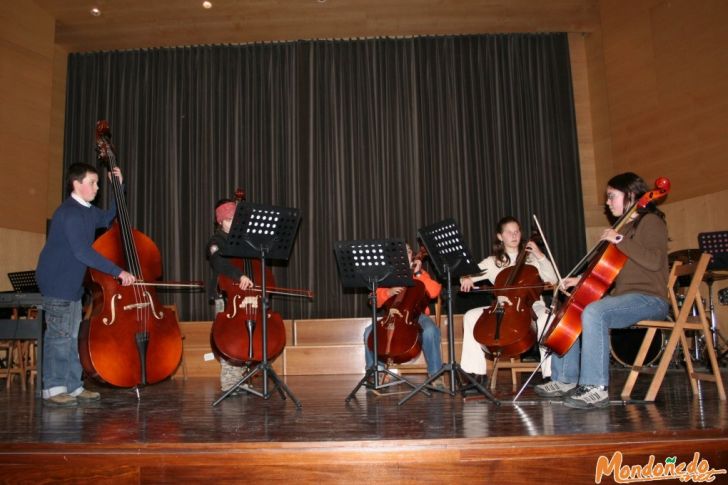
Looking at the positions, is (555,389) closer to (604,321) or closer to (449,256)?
(604,321)

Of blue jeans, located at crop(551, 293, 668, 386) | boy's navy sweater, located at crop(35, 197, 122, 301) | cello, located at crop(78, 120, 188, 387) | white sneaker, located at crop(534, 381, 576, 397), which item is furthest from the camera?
boy's navy sweater, located at crop(35, 197, 122, 301)

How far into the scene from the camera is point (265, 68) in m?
7.12

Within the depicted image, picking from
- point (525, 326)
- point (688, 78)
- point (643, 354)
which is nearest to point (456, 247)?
point (525, 326)

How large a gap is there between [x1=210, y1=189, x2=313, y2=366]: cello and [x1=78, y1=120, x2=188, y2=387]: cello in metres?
0.29

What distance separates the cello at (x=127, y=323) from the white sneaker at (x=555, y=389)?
2.34 m

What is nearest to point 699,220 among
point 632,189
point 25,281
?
point 632,189

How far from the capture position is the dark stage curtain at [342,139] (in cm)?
683

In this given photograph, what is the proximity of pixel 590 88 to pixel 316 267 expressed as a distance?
404 cm

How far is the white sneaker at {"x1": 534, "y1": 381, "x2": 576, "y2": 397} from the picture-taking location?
3539 millimetres

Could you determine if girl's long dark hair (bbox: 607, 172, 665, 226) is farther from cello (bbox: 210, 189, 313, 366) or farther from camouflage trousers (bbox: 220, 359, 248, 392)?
camouflage trousers (bbox: 220, 359, 248, 392)

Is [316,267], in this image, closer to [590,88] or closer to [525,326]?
[525,326]

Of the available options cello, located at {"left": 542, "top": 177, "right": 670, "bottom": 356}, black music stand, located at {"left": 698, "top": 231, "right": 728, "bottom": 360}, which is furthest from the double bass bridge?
black music stand, located at {"left": 698, "top": 231, "right": 728, "bottom": 360}

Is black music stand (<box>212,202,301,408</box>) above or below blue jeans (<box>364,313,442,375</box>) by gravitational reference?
above

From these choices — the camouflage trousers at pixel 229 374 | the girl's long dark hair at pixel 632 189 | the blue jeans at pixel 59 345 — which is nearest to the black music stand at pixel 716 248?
the girl's long dark hair at pixel 632 189
